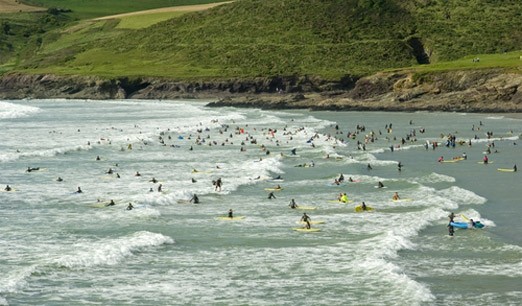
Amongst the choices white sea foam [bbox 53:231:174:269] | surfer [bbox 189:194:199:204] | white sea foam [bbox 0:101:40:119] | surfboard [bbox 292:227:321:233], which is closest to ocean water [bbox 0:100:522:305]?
white sea foam [bbox 53:231:174:269]

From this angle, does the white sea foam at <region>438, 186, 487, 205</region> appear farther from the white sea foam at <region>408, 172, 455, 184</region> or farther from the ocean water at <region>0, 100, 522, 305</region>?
the white sea foam at <region>408, 172, 455, 184</region>

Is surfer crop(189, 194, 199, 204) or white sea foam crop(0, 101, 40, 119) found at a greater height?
white sea foam crop(0, 101, 40, 119)

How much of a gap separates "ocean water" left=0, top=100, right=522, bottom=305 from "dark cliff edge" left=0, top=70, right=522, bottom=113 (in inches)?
1264

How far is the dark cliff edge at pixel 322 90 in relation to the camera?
125812 mm

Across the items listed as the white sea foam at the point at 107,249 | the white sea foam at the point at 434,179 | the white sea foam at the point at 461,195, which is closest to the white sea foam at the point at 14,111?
the white sea foam at the point at 434,179

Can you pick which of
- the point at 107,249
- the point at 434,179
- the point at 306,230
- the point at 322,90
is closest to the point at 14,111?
the point at 322,90

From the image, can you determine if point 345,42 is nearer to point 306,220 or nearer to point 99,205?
point 99,205

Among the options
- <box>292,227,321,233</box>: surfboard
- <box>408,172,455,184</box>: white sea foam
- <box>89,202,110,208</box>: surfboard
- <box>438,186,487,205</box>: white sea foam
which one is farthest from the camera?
<box>408,172,455,184</box>: white sea foam

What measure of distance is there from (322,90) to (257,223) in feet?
381

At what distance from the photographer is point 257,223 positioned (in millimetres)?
46875

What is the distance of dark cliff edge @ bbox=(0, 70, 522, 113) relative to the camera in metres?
126

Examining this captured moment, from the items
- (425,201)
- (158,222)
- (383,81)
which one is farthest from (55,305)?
(383,81)

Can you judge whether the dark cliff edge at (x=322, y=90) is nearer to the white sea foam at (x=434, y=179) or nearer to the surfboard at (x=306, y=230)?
the white sea foam at (x=434, y=179)

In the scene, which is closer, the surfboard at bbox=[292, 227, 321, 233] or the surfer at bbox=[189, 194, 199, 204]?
the surfboard at bbox=[292, 227, 321, 233]
